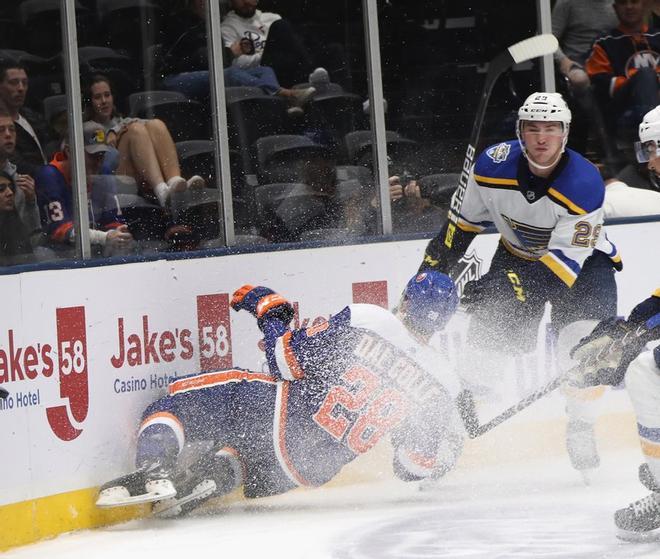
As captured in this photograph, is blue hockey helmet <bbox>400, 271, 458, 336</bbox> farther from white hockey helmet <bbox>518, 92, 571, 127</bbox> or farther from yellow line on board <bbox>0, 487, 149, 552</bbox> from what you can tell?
yellow line on board <bbox>0, 487, 149, 552</bbox>

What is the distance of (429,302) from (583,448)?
966mm

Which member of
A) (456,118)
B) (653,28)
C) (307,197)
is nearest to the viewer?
(307,197)

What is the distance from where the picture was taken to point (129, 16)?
4789 mm

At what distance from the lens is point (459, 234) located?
504cm

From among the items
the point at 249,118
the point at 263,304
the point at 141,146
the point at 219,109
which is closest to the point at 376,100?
the point at 249,118

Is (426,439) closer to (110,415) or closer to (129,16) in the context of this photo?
(110,415)

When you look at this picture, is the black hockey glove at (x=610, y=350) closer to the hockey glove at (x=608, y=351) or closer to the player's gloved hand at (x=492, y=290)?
the hockey glove at (x=608, y=351)

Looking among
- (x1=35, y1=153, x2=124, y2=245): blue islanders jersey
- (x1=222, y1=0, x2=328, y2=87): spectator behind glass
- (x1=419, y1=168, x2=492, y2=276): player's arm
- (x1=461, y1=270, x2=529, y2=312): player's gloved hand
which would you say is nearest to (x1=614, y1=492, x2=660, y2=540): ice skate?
(x1=461, y1=270, x2=529, y2=312): player's gloved hand

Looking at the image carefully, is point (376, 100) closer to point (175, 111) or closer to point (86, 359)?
point (175, 111)

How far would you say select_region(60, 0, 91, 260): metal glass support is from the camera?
453 centimetres

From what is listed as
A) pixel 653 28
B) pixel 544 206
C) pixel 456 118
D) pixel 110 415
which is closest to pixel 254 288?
pixel 110 415

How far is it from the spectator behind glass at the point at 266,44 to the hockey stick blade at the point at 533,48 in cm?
72

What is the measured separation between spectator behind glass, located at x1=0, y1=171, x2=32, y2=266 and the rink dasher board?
172mm

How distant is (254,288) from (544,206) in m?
1.02
